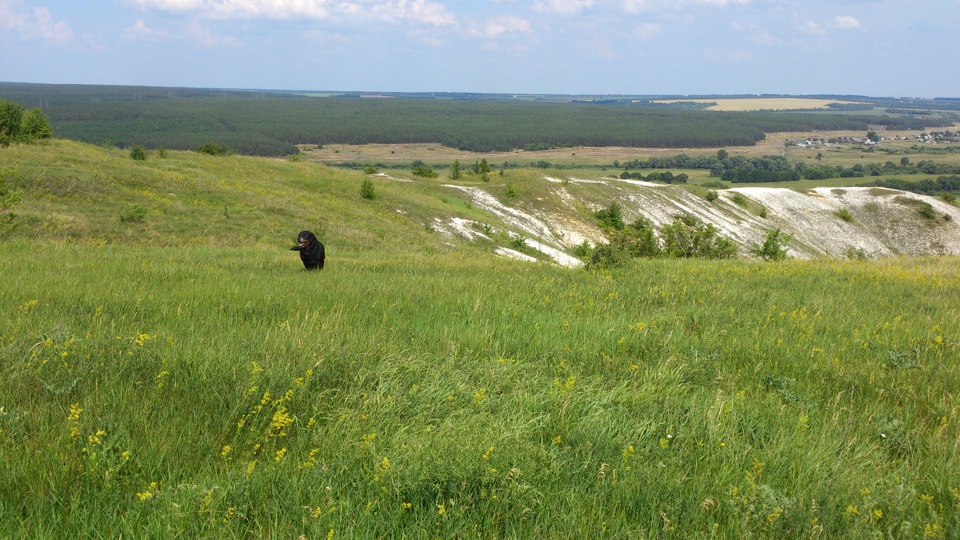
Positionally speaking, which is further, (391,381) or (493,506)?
(391,381)

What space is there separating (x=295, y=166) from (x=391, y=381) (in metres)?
41.5

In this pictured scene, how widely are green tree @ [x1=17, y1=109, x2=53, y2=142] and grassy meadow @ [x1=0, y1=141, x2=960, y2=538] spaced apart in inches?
1128

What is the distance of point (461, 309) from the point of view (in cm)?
704

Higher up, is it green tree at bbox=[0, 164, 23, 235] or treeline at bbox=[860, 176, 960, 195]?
green tree at bbox=[0, 164, 23, 235]

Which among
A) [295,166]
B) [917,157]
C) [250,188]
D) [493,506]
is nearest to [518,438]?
[493,506]

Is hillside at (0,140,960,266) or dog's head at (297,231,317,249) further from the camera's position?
hillside at (0,140,960,266)

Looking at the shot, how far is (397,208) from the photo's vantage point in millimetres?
35219

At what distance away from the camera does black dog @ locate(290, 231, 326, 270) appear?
38.5 ft

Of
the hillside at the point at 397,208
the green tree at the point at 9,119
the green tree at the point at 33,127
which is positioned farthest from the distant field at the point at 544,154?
the green tree at the point at 9,119

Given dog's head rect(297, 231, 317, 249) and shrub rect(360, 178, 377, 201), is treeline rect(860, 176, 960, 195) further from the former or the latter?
dog's head rect(297, 231, 317, 249)

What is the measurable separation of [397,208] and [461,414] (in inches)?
1250

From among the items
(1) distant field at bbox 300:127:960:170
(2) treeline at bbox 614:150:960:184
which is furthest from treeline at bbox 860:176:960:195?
(1) distant field at bbox 300:127:960:170

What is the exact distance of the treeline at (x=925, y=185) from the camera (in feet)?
339

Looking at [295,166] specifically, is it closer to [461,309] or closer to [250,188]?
[250,188]
